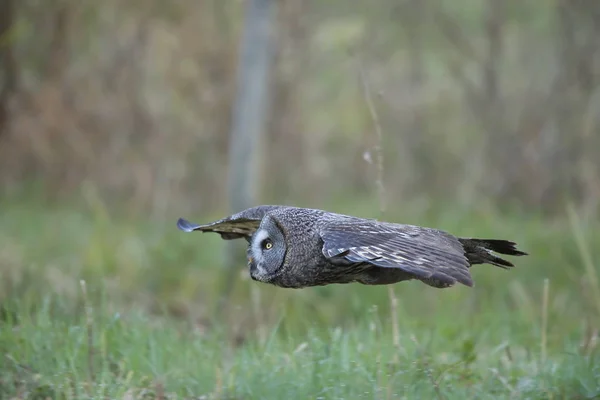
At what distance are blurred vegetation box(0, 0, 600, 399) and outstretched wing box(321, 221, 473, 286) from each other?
719 millimetres

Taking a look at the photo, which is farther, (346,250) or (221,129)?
(221,129)

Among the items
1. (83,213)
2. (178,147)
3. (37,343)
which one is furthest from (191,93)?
(37,343)

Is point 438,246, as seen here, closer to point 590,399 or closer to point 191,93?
point 590,399

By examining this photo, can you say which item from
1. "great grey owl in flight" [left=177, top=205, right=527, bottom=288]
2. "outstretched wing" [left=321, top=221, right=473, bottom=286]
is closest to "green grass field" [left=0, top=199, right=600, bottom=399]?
"great grey owl in flight" [left=177, top=205, right=527, bottom=288]

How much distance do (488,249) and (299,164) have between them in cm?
679

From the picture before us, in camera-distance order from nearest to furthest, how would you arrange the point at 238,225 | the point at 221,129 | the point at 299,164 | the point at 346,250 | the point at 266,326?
the point at 346,250
the point at 238,225
the point at 266,326
the point at 221,129
the point at 299,164

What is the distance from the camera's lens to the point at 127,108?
441 inches

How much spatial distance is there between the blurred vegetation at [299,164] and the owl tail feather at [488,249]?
525mm

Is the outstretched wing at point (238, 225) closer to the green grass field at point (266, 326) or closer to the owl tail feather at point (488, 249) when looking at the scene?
the green grass field at point (266, 326)

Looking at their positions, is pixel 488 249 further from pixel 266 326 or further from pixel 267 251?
pixel 266 326

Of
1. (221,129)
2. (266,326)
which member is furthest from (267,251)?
(221,129)

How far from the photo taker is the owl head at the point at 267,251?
4.61 meters

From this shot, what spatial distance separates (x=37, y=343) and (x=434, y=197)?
7.85 m

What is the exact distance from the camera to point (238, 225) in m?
5.07
